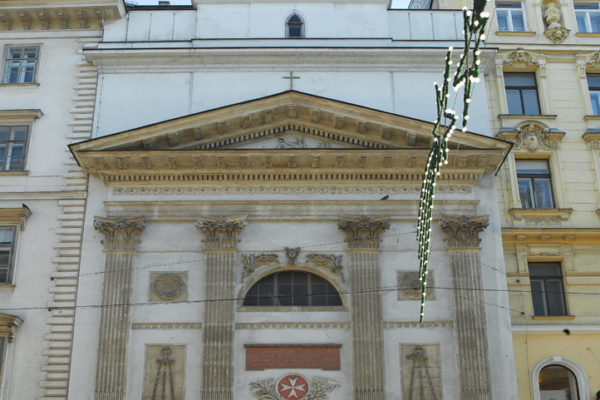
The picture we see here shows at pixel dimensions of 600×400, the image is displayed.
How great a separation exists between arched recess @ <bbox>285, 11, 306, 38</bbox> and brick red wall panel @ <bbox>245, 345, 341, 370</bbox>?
→ 10669mm

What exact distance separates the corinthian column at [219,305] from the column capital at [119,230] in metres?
1.79

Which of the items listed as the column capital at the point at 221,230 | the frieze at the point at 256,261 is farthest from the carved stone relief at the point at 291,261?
the column capital at the point at 221,230

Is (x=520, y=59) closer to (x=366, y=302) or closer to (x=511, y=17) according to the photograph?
(x=511, y=17)

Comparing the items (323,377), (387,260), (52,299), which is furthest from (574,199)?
(52,299)

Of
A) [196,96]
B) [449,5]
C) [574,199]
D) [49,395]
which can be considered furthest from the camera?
[449,5]

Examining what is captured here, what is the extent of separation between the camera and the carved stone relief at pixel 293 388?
19125mm

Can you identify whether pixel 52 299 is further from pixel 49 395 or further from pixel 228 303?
pixel 228 303

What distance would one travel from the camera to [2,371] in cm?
1958

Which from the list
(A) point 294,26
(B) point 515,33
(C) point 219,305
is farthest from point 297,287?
(B) point 515,33

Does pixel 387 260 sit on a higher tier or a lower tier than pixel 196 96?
lower

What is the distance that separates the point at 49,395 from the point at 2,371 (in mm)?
1504

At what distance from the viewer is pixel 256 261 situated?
20.5 m

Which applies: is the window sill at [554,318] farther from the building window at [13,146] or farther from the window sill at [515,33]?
the building window at [13,146]

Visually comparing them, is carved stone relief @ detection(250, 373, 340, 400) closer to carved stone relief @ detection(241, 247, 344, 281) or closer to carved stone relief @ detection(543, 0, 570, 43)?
carved stone relief @ detection(241, 247, 344, 281)
